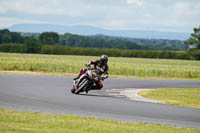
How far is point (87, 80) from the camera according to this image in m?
20.4

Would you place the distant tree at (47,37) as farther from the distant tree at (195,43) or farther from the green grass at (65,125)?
the green grass at (65,125)

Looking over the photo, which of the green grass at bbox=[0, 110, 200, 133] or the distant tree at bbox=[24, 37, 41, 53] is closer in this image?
the green grass at bbox=[0, 110, 200, 133]

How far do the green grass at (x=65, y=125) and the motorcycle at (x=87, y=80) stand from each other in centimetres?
705

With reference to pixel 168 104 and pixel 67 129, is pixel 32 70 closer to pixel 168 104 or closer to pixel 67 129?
pixel 168 104

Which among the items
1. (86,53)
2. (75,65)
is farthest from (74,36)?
(75,65)

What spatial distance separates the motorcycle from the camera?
66.1 feet

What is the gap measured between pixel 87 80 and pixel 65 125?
8.94 meters

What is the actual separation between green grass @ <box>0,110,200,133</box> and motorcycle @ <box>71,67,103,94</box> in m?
7.05

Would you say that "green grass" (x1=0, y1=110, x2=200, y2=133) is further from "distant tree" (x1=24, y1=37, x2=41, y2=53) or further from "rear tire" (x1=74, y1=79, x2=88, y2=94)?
"distant tree" (x1=24, y1=37, x2=41, y2=53)

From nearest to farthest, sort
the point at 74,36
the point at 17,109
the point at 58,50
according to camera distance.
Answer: the point at 17,109 < the point at 58,50 < the point at 74,36

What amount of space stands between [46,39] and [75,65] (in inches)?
3985

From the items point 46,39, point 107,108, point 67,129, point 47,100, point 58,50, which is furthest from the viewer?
point 46,39

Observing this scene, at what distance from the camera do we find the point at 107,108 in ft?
52.1

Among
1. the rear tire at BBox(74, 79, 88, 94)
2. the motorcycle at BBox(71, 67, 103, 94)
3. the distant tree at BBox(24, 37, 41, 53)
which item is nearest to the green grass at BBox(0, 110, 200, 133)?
the motorcycle at BBox(71, 67, 103, 94)
